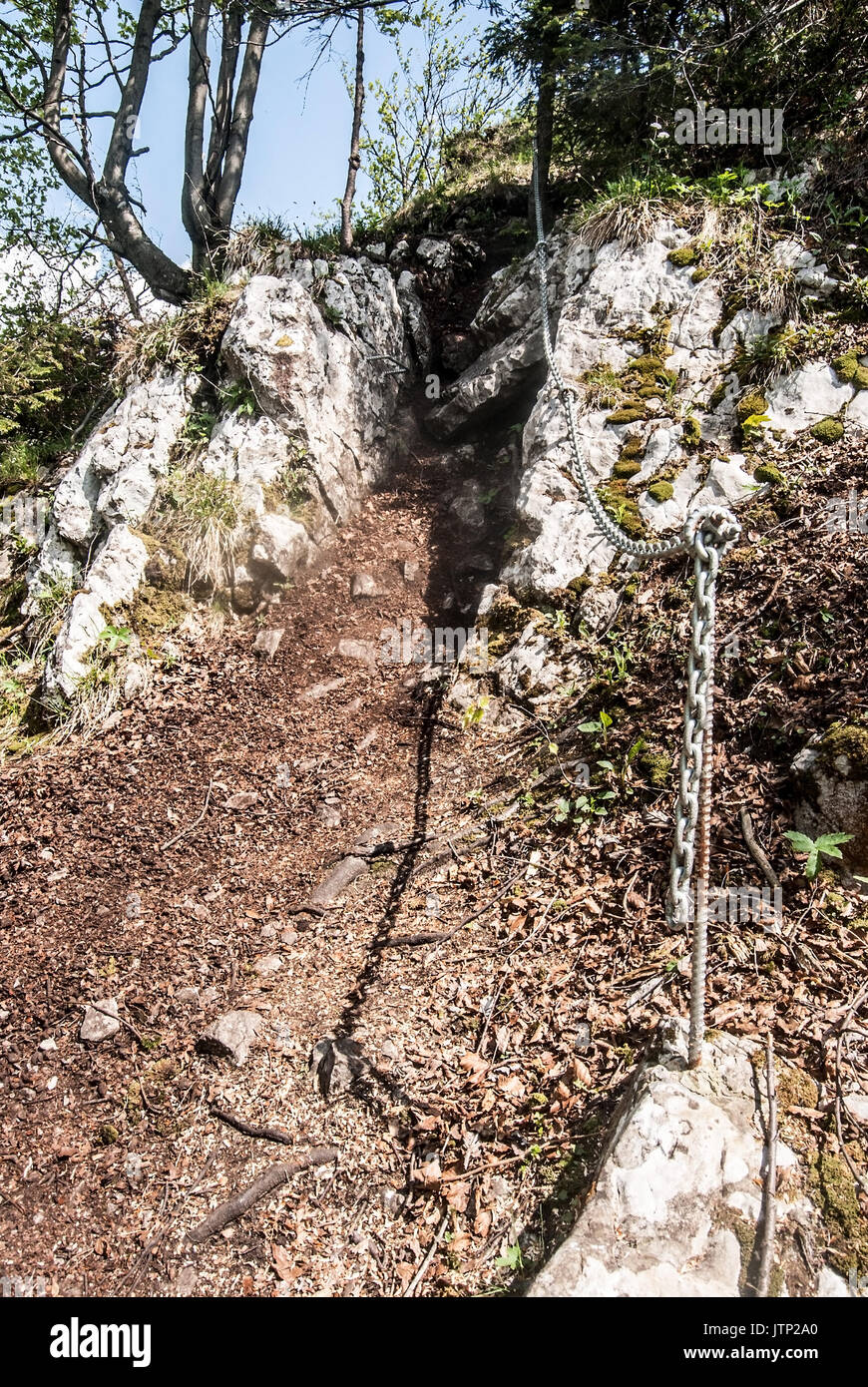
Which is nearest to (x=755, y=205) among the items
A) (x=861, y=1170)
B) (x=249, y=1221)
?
(x=861, y=1170)

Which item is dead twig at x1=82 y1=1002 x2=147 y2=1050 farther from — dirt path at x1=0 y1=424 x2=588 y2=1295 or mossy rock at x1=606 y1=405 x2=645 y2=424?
mossy rock at x1=606 y1=405 x2=645 y2=424

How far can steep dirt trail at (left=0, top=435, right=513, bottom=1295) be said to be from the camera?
119 inches

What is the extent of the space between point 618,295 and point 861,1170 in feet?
22.0

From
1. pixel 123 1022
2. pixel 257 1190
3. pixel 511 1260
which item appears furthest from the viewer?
pixel 123 1022

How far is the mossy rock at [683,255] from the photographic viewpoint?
6.38 meters

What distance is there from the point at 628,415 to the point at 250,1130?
223 inches

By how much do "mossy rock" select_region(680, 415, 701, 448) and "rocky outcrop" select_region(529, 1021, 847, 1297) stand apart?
461cm

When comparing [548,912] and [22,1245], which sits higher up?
[548,912]

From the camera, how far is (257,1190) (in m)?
3.09

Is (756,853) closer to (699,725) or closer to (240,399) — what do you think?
(699,725)

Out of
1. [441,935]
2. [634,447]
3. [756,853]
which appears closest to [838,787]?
[756,853]

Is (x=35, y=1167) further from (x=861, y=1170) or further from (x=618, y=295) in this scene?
(x=618, y=295)

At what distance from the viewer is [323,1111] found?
A: 3311 mm

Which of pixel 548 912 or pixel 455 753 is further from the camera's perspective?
pixel 455 753
